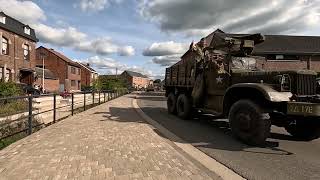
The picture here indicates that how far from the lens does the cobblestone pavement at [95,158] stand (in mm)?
5789

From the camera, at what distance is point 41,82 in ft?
179

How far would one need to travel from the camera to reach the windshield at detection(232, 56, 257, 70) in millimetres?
11289

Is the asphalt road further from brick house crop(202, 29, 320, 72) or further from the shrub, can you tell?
brick house crop(202, 29, 320, 72)

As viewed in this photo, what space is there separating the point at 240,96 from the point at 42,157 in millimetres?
5276

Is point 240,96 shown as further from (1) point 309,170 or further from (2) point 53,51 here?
(2) point 53,51

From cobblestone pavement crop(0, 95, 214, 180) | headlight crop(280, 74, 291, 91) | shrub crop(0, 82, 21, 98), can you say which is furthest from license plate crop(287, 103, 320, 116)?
shrub crop(0, 82, 21, 98)

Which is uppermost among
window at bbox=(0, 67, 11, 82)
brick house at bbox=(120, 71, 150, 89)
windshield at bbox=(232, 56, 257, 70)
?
brick house at bbox=(120, 71, 150, 89)

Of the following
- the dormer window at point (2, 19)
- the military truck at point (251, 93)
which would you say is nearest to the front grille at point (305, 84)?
the military truck at point (251, 93)

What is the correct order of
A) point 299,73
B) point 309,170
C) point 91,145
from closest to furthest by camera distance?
point 309,170
point 91,145
point 299,73

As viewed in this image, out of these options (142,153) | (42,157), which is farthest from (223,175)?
(42,157)

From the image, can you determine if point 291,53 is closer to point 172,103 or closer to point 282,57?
point 282,57

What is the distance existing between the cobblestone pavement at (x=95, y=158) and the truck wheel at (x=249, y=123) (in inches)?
67.6

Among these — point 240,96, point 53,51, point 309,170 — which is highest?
point 53,51

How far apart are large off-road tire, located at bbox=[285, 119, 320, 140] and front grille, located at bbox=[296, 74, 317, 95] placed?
71 centimetres
